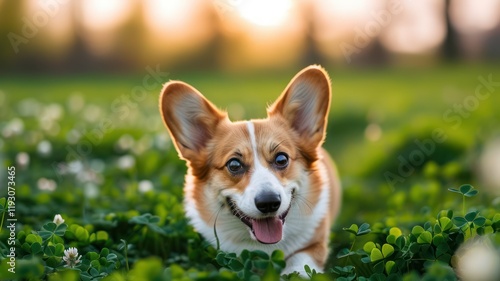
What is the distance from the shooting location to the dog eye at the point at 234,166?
3535mm

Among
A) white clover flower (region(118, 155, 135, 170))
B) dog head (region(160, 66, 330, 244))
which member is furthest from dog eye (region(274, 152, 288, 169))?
white clover flower (region(118, 155, 135, 170))

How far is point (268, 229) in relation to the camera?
341 centimetres

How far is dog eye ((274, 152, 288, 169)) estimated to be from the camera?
3557mm

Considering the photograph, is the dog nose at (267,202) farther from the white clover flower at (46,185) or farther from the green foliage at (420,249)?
the white clover flower at (46,185)

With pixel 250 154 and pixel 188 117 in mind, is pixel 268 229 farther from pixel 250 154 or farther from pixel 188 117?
pixel 188 117

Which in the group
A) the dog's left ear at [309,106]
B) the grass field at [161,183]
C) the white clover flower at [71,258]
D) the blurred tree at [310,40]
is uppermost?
the dog's left ear at [309,106]

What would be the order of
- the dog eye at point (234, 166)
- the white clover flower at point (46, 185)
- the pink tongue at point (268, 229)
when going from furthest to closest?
the white clover flower at point (46, 185) → the dog eye at point (234, 166) → the pink tongue at point (268, 229)

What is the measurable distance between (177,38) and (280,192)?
74.5ft

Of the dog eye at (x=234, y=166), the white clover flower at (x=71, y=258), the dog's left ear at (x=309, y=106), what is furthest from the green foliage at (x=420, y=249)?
the white clover flower at (x=71, y=258)

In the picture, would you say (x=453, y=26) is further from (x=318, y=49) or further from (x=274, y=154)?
(x=274, y=154)

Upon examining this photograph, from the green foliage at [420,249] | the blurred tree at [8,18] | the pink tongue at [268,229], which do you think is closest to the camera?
the green foliage at [420,249]

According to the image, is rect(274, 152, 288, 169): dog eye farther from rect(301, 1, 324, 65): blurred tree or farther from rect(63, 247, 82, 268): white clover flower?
rect(301, 1, 324, 65): blurred tree

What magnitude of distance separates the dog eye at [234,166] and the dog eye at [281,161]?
0.67 feet

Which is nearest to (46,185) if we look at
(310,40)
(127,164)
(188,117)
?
(127,164)
